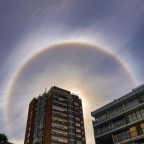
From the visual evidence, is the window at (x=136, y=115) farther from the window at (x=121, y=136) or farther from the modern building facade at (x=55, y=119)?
the modern building facade at (x=55, y=119)

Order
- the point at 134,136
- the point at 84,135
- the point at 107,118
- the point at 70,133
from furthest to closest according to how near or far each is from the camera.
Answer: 1. the point at 84,135
2. the point at 70,133
3. the point at 107,118
4. the point at 134,136

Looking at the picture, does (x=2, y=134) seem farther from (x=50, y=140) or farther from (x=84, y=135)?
(x=84, y=135)

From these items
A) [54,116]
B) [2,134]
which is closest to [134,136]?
[2,134]

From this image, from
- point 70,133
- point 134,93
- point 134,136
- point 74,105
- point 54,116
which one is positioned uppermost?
point 74,105

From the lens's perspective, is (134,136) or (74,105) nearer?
(134,136)

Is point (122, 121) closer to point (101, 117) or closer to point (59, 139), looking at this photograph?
point (101, 117)

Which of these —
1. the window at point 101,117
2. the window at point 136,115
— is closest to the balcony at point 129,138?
the window at point 136,115

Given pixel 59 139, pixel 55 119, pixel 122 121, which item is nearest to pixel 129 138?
pixel 122 121
